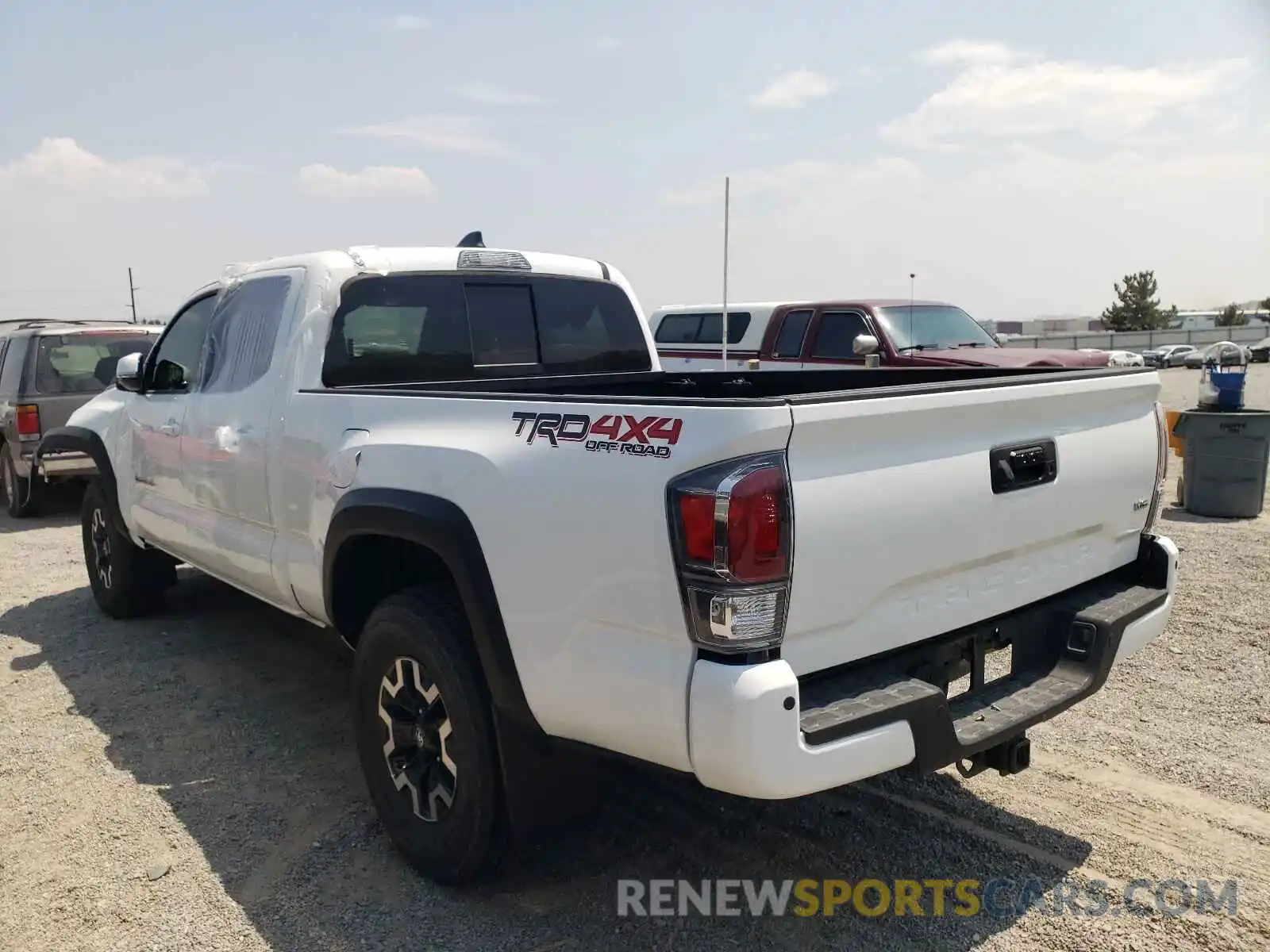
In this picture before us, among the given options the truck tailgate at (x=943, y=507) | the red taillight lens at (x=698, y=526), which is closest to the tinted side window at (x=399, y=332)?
the red taillight lens at (x=698, y=526)

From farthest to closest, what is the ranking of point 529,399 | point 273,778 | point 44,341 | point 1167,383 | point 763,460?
point 1167,383 → point 44,341 → point 273,778 → point 529,399 → point 763,460

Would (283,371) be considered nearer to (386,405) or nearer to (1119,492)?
(386,405)

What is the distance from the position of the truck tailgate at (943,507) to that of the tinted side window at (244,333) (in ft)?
8.78

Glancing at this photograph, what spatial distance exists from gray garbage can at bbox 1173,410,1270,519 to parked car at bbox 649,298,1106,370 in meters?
1.56

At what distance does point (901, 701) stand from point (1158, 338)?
65.9 metres

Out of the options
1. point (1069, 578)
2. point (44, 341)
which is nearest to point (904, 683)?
point (1069, 578)

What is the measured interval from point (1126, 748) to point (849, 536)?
2410mm

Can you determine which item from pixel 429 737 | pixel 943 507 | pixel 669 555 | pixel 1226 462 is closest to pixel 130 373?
pixel 429 737

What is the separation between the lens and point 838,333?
1111 cm

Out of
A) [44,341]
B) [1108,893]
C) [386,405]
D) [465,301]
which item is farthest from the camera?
[44,341]

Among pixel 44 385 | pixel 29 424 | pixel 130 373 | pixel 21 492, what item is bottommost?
pixel 21 492

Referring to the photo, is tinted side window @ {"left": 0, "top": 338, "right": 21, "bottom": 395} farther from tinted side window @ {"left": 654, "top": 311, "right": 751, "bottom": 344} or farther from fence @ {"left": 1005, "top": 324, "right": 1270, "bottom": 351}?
fence @ {"left": 1005, "top": 324, "right": 1270, "bottom": 351}

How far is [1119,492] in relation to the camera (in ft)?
10.5

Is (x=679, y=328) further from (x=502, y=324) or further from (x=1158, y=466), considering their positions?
(x=1158, y=466)
